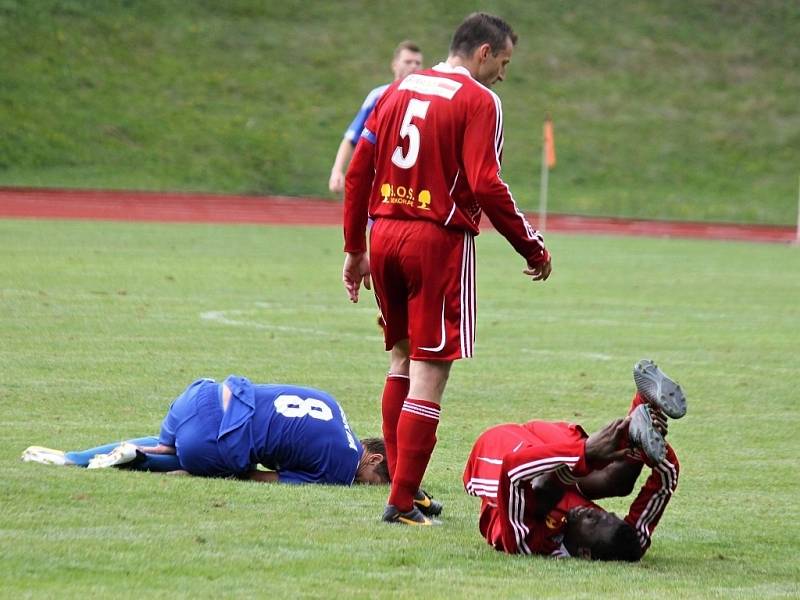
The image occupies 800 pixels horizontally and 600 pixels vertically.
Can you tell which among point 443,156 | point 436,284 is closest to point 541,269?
point 436,284

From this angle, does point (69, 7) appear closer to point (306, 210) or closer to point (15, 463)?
point (306, 210)

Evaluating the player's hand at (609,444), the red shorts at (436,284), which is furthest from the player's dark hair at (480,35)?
the player's hand at (609,444)

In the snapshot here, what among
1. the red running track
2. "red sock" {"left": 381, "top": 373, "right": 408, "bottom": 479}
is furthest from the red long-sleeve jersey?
the red running track

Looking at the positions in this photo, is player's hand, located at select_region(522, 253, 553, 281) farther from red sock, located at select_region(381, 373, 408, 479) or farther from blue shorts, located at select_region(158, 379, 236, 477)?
blue shorts, located at select_region(158, 379, 236, 477)

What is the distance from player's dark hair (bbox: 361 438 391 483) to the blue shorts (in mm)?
695

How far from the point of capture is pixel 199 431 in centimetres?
657

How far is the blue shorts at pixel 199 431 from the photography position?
658 centimetres

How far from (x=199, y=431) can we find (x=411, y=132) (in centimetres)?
172

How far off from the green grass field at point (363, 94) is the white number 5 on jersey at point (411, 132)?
3013 centimetres

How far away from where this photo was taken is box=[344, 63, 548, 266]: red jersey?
5.74 metres

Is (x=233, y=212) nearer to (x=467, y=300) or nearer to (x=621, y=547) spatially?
(x=467, y=300)

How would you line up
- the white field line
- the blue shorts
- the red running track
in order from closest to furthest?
1. the blue shorts
2. the white field line
3. the red running track

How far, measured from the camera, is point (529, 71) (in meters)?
45.3

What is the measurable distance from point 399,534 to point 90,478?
148 cm
